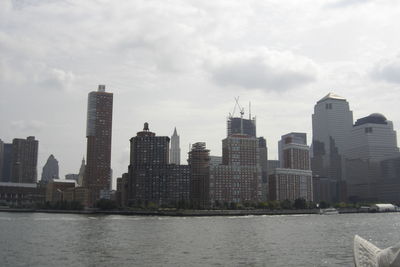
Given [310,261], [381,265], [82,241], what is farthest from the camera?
[82,241]

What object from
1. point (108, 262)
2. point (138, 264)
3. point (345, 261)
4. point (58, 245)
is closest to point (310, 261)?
point (345, 261)

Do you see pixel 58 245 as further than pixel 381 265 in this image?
Yes

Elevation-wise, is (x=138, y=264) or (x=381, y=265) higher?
(x=381, y=265)

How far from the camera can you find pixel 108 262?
170ft

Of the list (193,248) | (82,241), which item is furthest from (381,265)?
(82,241)

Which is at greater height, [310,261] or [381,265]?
[381,265]

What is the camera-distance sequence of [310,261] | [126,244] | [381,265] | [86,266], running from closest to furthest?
[381,265] < [86,266] < [310,261] < [126,244]

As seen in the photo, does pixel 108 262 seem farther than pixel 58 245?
No

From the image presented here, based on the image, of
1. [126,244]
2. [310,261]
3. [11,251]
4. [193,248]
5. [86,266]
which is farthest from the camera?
[126,244]

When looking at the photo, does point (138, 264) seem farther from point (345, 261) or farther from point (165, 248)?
point (345, 261)

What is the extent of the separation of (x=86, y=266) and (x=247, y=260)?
17437 millimetres

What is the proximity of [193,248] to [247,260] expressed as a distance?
50.3ft

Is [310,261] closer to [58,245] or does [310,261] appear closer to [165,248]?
[165,248]

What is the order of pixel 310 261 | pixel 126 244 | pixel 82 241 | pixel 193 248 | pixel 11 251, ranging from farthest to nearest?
pixel 82 241, pixel 126 244, pixel 193 248, pixel 11 251, pixel 310 261
